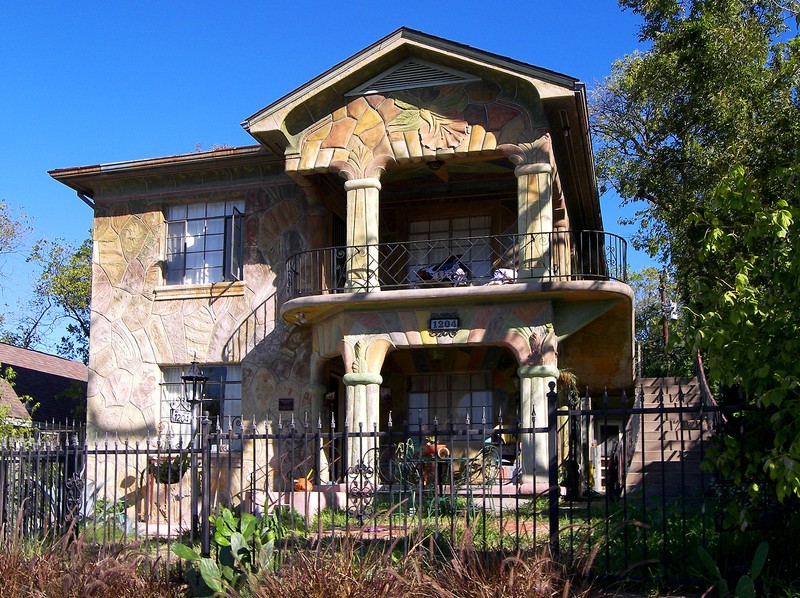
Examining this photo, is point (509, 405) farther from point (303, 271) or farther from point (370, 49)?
point (370, 49)

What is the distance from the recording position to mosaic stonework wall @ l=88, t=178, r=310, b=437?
55.1ft

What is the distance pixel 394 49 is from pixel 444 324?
4545 millimetres

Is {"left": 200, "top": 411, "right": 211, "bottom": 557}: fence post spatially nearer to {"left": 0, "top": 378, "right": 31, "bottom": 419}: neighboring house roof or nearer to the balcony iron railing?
the balcony iron railing

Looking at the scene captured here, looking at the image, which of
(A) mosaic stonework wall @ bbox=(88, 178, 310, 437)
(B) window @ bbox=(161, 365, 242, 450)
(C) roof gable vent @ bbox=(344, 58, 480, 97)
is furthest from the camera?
(B) window @ bbox=(161, 365, 242, 450)

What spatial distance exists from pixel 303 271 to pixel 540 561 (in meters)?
10.1

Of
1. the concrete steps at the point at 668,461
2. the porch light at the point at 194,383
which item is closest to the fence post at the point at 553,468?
the concrete steps at the point at 668,461

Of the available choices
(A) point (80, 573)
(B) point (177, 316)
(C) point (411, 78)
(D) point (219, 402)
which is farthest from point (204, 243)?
(A) point (80, 573)

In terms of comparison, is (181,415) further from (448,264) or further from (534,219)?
(534,219)

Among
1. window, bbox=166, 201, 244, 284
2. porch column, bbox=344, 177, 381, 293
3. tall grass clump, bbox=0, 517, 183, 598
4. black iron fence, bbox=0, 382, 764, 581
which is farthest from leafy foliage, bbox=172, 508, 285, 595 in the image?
window, bbox=166, 201, 244, 284

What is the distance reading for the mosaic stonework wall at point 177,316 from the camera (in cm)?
1678

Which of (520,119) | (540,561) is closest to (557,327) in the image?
(520,119)

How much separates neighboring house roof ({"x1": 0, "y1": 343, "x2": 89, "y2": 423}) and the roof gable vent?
13.3 m

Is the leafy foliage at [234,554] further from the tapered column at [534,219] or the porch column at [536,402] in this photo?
the tapered column at [534,219]

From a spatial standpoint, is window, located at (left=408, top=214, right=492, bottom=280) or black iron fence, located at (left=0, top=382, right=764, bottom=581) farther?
window, located at (left=408, top=214, right=492, bottom=280)
